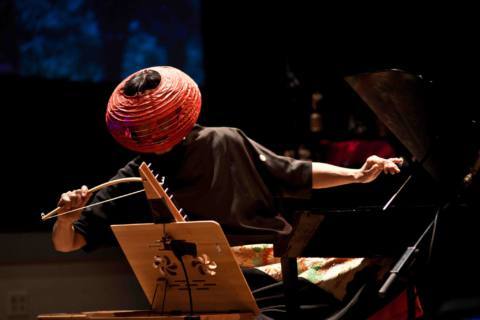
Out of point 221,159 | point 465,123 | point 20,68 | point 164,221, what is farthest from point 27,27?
point 465,123

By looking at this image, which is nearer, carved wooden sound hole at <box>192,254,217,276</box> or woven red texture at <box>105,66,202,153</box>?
carved wooden sound hole at <box>192,254,217,276</box>

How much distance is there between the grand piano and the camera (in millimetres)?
2143

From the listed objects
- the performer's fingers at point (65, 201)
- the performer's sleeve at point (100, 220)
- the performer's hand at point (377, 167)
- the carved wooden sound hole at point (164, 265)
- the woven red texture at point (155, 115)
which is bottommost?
the performer's sleeve at point (100, 220)

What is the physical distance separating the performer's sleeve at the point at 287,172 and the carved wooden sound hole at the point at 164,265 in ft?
2.62

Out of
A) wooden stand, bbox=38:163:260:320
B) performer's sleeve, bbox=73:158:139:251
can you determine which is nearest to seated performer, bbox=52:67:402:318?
performer's sleeve, bbox=73:158:139:251

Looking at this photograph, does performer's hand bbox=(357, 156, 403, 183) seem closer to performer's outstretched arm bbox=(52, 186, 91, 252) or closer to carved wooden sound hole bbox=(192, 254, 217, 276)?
carved wooden sound hole bbox=(192, 254, 217, 276)

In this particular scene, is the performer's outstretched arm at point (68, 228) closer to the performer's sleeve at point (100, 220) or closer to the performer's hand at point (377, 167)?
the performer's sleeve at point (100, 220)

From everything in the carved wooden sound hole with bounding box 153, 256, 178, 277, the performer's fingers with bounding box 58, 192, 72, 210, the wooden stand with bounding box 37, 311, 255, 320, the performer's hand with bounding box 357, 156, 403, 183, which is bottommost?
the wooden stand with bounding box 37, 311, 255, 320

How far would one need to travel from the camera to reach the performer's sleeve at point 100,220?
9.67 feet

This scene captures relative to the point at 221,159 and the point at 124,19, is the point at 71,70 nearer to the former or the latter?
the point at 124,19

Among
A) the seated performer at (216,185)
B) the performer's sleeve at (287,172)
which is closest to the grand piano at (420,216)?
the seated performer at (216,185)

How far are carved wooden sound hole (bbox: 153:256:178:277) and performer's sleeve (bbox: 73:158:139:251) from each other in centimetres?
68

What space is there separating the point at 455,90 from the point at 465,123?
112mm

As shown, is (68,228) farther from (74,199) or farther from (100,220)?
(74,199)
